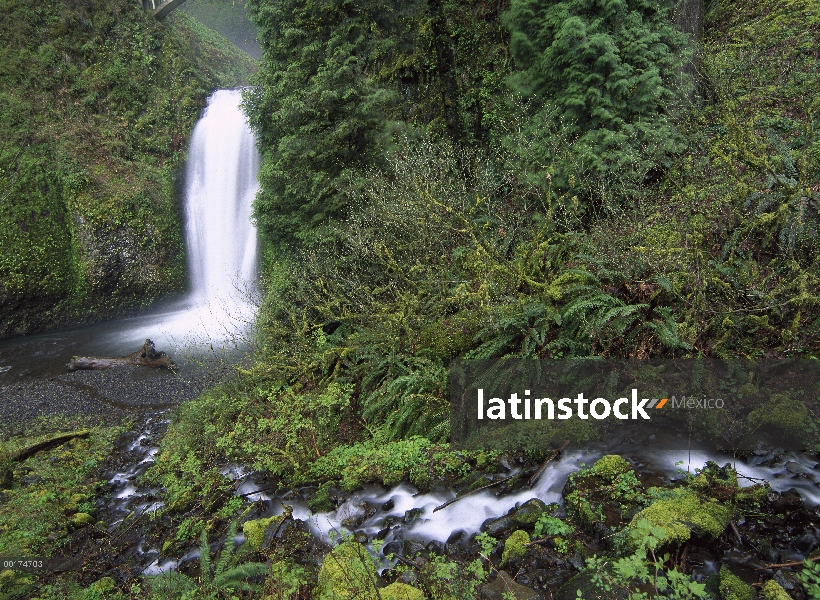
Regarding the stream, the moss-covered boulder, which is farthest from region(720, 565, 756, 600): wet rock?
the stream

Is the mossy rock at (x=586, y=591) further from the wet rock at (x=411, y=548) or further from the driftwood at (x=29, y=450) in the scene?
the driftwood at (x=29, y=450)

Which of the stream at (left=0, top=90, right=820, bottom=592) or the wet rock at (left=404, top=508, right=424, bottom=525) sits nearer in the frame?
the stream at (left=0, top=90, right=820, bottom=592)

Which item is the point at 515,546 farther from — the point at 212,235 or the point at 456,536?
the point at 212,235

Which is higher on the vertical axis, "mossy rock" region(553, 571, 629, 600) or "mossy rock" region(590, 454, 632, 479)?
"mossy rock" region(590, 454, 632, 479)

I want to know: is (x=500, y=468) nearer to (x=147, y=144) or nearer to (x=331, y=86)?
(x=331, y=86)

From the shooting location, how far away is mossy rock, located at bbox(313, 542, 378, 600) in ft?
12.1

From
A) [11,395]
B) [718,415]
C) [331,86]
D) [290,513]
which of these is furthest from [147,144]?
[718,415]

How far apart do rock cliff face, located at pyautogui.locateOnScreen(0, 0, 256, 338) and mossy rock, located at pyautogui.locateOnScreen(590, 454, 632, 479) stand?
15590mm

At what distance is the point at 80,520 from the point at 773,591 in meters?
7.55

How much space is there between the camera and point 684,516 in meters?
3.60

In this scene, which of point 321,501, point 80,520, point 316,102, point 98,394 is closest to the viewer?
point 321,501

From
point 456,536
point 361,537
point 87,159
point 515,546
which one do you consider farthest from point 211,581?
point 87,159

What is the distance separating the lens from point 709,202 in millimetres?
6723

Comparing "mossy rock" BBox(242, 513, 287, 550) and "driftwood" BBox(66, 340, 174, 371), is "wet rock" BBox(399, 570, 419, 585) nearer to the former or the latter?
"mossy rock" BBox(242, 513, 287, 550)
